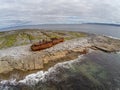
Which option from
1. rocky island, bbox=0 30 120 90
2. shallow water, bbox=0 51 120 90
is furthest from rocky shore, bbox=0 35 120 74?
shallow water, bbox=0 51 120 90

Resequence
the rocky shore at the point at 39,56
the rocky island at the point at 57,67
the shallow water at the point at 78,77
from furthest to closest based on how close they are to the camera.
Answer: the rocky shore at the point at 39,56, the rocky island at the point at 57,67, the shallow water at the point at 78,77

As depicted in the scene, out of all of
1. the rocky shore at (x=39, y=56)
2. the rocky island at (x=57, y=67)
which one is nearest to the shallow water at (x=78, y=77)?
the rocky island at (x=57, y=67)

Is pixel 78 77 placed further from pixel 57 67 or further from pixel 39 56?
pixel 39 56

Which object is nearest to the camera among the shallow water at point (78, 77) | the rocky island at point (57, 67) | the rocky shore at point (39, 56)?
the shallow water at point (78, 77)

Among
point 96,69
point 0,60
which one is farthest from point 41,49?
point 96,69

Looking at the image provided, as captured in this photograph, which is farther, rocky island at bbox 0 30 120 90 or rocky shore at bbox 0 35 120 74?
rocky shore at bbox 0 35 120 74

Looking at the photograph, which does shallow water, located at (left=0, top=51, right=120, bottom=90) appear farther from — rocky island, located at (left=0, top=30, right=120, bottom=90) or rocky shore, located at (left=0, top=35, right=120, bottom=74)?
rocky shore, located at (left=0, top=35, right=120, bottom=74)

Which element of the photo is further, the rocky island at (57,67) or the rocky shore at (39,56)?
the rocky shore at (39,56)

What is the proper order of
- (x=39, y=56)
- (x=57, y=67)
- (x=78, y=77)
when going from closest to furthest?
1. (x=78, y=77)
2. (x=57, y=67)
3. (x=39, y=56)

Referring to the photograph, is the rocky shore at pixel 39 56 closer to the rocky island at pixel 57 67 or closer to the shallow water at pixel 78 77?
the rocky island at pixel 57 67

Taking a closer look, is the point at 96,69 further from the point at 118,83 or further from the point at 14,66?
the point at 14,66

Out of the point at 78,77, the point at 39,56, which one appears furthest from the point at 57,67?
the point at 39,56
